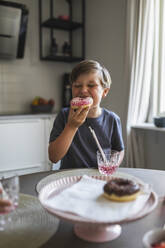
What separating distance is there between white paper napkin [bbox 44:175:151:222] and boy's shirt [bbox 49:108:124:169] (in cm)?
63

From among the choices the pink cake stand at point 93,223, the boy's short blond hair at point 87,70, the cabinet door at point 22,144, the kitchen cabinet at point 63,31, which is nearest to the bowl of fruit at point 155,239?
the pink cake stand at point 93,223

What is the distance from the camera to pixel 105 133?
143 centimetres

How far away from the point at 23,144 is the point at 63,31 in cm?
165

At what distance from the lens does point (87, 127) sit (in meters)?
1.43

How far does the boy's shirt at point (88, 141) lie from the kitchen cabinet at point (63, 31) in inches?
79.4

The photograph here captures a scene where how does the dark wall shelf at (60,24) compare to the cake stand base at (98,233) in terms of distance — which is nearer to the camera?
the cake stand base at (98,233)

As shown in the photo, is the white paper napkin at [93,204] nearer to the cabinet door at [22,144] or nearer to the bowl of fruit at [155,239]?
the bowl of fruit at [155,239]

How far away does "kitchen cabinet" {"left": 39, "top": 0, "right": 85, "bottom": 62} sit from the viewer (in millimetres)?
3242

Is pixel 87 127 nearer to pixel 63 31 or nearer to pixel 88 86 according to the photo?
pixel 88 86

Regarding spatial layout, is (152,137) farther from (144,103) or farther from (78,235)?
(78,235)

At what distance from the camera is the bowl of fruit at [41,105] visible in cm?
316

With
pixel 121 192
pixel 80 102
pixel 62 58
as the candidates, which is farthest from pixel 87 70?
pixel 62 58

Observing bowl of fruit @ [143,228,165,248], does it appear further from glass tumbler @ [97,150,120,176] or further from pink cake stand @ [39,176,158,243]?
glass tumbler @ [97,150,120,176]

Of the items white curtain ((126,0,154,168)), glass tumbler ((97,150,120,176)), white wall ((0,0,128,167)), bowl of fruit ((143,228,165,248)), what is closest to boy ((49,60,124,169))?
glass tumbler ((97,150,120,176))
